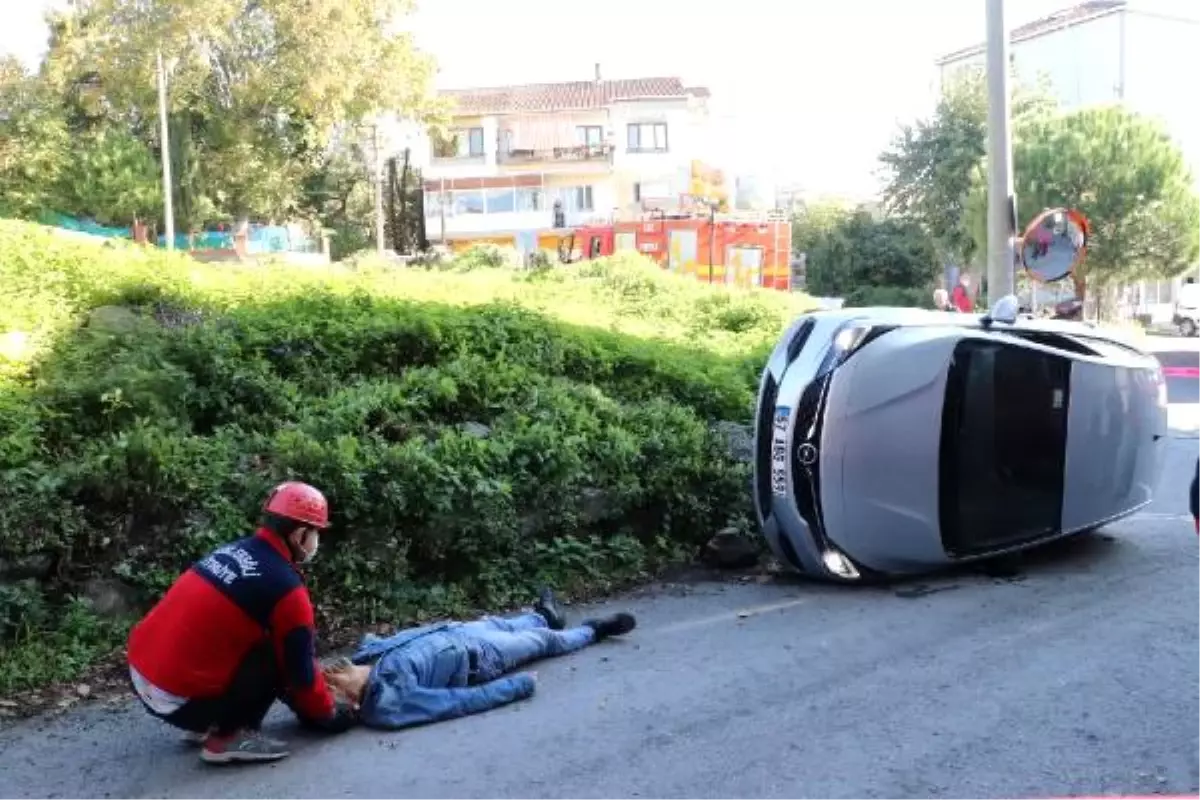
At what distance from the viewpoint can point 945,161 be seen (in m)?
45.6

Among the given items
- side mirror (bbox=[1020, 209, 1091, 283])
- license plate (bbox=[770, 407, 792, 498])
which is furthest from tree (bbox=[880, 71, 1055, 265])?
license plate (bbox=[770, 407, 792, 498])

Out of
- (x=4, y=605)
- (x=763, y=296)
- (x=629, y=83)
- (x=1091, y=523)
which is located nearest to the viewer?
(x=4, y=605)

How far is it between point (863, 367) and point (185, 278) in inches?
250

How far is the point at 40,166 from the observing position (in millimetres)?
40406

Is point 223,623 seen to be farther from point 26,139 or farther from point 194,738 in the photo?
point 26,139

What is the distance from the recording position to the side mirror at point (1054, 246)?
39.8 ft

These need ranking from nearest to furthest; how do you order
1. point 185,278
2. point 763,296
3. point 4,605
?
point 4,605 → point 185,278 → point 763,296

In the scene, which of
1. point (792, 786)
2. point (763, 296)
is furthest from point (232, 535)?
point (763, 296)

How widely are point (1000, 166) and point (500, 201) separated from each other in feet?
165

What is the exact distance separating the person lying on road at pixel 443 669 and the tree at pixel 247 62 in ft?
111

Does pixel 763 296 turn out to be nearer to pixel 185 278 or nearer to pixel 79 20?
pixel 185 278

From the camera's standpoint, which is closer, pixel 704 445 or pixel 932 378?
pixel 932 378

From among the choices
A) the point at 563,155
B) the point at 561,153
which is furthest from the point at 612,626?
the point at 561,153

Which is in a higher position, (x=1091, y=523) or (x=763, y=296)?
(x=763, y=296)
